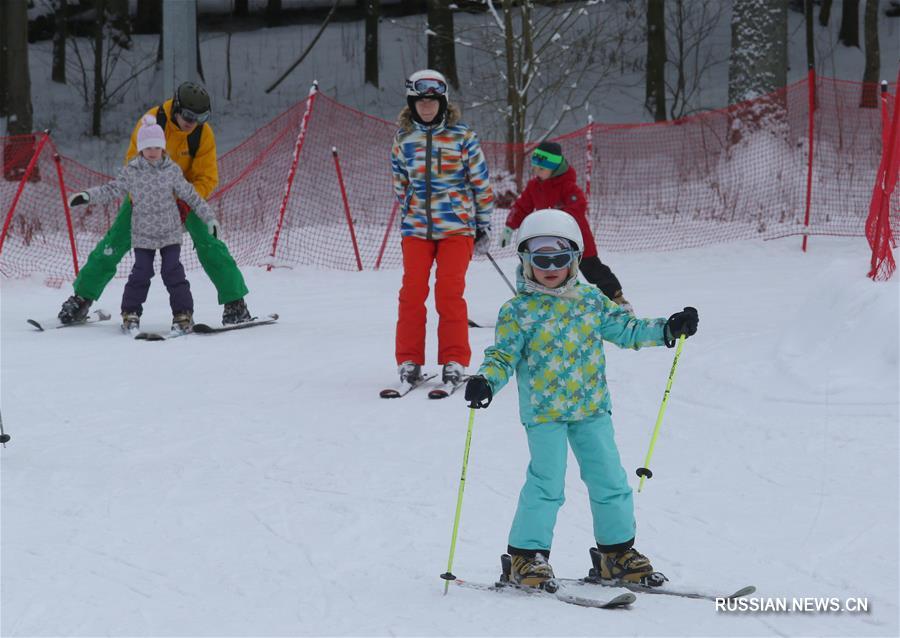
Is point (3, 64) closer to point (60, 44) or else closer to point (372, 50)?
point (60, 44)

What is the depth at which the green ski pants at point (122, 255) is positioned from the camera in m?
9.84

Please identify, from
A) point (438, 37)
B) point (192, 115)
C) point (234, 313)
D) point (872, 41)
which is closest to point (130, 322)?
point (234, 313)

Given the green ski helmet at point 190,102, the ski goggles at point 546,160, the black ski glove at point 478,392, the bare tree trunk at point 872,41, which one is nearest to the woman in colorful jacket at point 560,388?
the black ski glove at point 478,392

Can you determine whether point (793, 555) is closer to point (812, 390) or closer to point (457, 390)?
point (812, 390)

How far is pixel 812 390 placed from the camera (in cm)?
737

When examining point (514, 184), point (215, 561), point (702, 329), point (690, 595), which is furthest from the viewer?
point (514, 184)

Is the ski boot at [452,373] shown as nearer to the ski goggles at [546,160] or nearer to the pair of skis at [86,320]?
the ski goggles at [546,160]

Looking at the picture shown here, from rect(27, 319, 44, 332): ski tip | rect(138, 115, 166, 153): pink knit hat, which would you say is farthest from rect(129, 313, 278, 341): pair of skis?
rect(138, 115, 166, 153): pink knit hat

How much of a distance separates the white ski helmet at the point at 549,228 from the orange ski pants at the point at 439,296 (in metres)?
3.05

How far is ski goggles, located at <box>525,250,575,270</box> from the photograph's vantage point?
446cm

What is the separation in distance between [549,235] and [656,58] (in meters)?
22.3

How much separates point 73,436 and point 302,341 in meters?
2.90

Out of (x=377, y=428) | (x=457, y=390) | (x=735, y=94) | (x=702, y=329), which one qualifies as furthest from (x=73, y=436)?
(x=735, y=94)

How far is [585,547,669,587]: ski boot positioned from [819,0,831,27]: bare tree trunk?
99.4 ft
